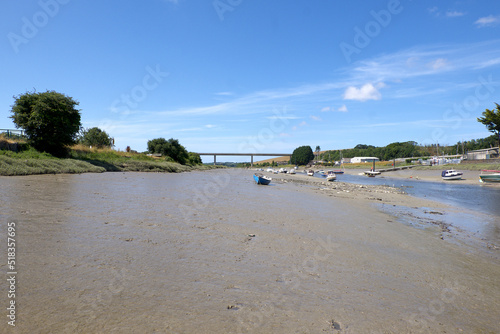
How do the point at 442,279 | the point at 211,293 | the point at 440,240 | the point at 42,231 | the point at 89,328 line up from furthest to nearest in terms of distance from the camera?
the point at 440,240 < the point at 42,231 < the point at 442,279 < the point at 211,293 < the point at 89,328

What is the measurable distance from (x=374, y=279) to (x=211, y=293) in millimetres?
3306

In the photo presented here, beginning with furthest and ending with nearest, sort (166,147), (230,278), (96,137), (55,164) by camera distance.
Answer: (166,147)
(96,137)
(55,164)
(230,278)

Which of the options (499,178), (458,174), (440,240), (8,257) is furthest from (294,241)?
(458,174)

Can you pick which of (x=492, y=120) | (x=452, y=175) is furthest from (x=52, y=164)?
(x=492, y=120)

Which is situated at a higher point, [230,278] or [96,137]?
[96,137]

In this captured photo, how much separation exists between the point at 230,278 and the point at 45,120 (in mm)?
30997

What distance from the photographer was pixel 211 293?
4176 millimetres

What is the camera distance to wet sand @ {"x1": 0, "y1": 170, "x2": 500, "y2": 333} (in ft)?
11.4

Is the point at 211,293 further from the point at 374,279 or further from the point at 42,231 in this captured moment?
the point at 42,231

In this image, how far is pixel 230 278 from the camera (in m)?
4.82

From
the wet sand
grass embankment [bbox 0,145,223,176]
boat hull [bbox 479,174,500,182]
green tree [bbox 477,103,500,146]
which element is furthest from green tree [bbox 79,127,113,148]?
green tree [bbox 477,103,500,146]

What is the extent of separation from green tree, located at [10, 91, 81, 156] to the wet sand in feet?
74.2

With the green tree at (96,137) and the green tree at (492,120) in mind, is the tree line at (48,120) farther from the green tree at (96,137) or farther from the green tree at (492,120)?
the green tree at (492,120)

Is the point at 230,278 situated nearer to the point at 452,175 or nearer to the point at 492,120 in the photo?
the point at 452,175
